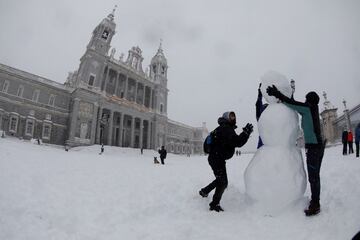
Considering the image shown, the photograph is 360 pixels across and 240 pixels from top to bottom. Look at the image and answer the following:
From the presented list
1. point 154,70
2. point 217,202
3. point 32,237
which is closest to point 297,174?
point 217,202

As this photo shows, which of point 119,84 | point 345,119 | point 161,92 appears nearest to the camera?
point 345,119

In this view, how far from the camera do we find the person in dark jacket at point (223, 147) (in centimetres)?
433

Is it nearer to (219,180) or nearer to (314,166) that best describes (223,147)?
(219,180)

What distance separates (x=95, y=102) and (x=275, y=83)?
3589cm

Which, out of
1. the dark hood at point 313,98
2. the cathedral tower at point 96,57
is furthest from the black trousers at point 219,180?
the cathedral tower at point 96,57

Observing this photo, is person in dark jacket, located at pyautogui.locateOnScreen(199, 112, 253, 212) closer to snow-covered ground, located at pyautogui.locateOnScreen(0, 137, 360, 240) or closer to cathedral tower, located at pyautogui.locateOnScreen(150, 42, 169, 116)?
snow-covered ground, located at pyautogui.locateOnScreen(0, 137, 360, 240)

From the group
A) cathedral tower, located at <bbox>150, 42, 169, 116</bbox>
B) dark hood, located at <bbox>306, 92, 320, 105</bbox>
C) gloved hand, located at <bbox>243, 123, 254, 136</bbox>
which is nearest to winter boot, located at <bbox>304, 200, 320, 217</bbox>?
gloved hand, located at <bbox>243, 123, 254, 136</bbox>

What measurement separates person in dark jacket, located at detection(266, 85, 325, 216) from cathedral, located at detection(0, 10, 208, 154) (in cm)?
3443

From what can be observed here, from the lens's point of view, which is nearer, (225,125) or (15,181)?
(225,125)

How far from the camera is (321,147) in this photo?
3771mm

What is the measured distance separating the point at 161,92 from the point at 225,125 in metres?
47.4

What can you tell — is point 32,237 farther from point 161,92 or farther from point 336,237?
point 161,92

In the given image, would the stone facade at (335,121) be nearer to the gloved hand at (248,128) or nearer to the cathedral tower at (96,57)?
the gloved hand at (248,128)

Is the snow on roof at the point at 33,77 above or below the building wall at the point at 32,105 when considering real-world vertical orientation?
above
